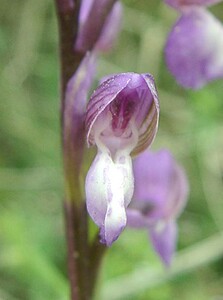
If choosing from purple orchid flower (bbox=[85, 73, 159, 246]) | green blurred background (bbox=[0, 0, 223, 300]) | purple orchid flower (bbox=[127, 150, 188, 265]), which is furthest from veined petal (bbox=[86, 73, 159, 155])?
green blurred background (bbox=[0, 0, 223, 300])

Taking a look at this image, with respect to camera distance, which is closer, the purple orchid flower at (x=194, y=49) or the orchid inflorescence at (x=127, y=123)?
the orchid inflorescence at (x=127, y=123)

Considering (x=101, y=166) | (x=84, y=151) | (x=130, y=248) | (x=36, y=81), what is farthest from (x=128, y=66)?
(x=101, y=166)

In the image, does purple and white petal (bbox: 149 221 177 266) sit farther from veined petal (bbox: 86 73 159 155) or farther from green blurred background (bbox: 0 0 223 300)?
veined petal (bbox: 86 73 159 155)

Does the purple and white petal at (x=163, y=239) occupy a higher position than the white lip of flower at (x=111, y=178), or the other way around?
the white lip of flower at (x=111, y=178)

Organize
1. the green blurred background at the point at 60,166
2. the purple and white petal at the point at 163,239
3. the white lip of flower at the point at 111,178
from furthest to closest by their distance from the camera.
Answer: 1. the green blurred background at the point at 60,166
2. the purple and white petal at the point at 163,239
3. the white lip of flower at the point at 111,178

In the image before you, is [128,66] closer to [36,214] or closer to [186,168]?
[186,168]

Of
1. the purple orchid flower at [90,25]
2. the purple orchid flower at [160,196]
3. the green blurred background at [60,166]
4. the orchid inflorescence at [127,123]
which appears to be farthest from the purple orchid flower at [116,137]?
the green blurred background at [60,166]

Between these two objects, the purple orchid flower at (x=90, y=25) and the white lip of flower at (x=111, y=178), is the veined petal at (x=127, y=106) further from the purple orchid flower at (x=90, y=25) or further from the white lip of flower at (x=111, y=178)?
the purple orchid flower at (x=90, y=25)
